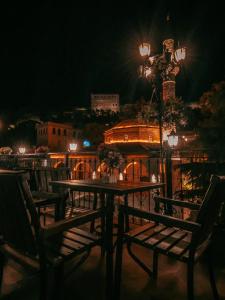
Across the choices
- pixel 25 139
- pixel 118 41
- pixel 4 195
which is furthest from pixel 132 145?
pixel 25 139

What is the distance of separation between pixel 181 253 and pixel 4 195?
1.49 meters

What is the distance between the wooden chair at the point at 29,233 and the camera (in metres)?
1.47

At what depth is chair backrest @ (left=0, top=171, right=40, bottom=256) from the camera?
149 centimetres

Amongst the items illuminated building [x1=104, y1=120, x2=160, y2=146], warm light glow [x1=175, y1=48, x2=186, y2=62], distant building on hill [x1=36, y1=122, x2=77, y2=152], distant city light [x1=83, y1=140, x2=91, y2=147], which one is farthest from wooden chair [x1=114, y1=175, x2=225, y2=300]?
distant city light [x1=83, y1=140, x2=91, y2=147]

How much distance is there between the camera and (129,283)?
7.16ft

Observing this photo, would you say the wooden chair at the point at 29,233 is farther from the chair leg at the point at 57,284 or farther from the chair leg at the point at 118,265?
the chair leg at the point at 118,265

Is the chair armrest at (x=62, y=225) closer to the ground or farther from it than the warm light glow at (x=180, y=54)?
closer to the ground

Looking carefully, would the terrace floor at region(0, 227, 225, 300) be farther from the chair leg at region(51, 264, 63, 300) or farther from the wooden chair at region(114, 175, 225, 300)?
the chair leg at region(51, 264, 63, 300)

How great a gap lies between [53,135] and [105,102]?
113 ft

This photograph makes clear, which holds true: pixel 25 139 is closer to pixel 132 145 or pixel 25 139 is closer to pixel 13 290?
pixel 132 145

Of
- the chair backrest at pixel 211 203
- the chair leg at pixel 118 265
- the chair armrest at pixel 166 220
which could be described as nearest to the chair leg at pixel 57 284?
the chair leg at pixel 118 265

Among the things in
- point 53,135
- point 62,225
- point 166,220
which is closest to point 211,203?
point 166,220

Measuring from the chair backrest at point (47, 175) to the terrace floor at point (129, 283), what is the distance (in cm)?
140

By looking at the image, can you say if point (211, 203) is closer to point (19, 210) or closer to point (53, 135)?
point (19, 210)
